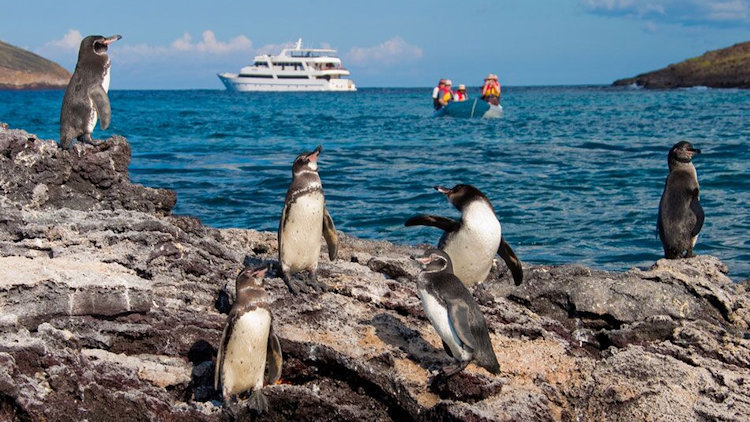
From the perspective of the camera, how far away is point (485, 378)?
12.6 ft

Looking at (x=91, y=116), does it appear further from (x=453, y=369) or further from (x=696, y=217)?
(x=696, y=217)

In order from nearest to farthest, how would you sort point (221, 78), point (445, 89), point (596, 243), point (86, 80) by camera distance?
point (86, 80) → point (596, 243) → point (445, 89) → point (221, 78)

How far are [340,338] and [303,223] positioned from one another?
984 mm

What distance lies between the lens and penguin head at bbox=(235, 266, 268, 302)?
397 centimetres

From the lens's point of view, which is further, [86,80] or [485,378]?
[86,80]

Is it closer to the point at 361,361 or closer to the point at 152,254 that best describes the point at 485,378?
the point at 361,361

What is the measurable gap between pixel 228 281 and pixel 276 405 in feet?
2.95

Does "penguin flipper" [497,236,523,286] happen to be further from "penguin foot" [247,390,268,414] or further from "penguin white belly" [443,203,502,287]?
"penguin foot" [247,390,268,414]

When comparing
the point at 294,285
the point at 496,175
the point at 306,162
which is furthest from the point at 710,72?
the point at 294,285

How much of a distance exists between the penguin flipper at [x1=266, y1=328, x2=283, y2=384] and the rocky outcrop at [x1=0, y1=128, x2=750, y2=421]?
9 centimetres

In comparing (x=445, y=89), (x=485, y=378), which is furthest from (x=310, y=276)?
(x=445, y=89)

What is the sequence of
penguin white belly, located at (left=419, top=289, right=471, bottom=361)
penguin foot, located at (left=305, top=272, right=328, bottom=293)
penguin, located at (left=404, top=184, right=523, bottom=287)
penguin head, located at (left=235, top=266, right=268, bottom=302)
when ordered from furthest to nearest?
penguin, located at (left=404, top=184, right=523, bottom=287) < penguin foot, located at (left=305, top=272, right=328, bottom=293) < penguin head, located at (left=235, top=266, right=268, bottom=302) < penguin white belly, located at (left=419, top=289, right=471, bottom=361)

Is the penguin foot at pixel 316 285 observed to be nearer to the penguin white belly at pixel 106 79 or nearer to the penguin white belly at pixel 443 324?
the penguin white belly at pixel 443 324

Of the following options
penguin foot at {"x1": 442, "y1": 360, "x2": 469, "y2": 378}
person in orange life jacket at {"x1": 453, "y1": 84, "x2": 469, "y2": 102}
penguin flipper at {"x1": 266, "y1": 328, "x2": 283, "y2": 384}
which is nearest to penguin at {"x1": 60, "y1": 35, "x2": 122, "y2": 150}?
penguin flipper at {"x1": 266, "y1": 328, "x2": 283, "y2": 384}
